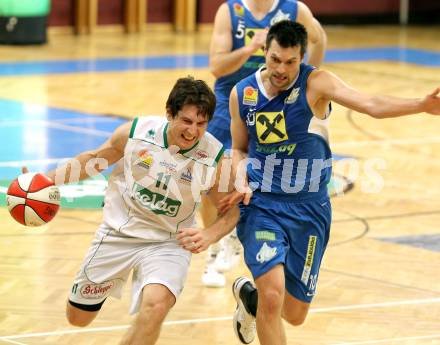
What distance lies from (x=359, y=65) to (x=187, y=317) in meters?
14.3

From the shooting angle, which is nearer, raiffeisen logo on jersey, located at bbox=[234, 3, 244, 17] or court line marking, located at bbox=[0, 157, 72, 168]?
raiffeisen logo on jersey, located at bbox=[234, 3, 244, 17]

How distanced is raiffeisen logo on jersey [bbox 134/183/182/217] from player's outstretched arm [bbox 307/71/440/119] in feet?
3.42

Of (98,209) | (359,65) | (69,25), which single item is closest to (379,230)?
(98,209)

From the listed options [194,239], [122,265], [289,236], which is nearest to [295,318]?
[289,236]

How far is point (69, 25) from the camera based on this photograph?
24.2m

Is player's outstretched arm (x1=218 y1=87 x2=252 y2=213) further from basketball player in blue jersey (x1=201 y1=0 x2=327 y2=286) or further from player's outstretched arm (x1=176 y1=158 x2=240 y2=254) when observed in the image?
basketball player in blue jersey (x1=201 y1=0 x2=327 y2=286)

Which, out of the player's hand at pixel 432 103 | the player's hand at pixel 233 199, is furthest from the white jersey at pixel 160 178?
the player's hand at pixel 432 103

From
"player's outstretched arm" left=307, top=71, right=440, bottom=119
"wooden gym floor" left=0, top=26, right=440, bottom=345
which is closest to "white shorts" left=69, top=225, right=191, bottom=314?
"wooden gym floor" left=0, top=26, right=440, bottom=345

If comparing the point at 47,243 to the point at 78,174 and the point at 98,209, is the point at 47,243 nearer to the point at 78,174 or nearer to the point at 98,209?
the point at 98,209

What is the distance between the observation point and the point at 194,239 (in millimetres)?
6230

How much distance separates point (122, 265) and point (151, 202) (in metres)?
0.41

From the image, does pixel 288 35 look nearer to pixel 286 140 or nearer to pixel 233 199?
pixel 286 140

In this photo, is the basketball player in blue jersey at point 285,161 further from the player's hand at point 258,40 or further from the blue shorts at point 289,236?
the player's hand at point 258,40

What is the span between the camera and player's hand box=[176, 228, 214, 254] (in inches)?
245
